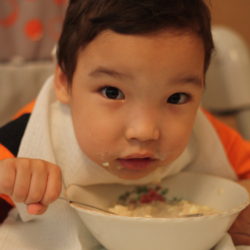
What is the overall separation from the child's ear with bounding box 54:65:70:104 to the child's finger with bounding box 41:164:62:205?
212 mm

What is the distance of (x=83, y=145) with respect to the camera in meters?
0.71

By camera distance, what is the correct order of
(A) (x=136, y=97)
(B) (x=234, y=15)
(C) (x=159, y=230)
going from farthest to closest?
(B) (x=234, y=15) → (A) (x=136, y=97) → (C) (x=159, y=230)

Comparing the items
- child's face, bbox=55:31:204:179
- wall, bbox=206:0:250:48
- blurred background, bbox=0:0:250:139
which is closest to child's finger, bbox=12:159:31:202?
child's face, bbox=55:31:204:179

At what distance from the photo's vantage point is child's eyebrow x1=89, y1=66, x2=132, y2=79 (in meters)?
0.63

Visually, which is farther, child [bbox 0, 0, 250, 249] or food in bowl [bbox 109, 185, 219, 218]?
food in bowl [bbox 109, 185, 219, 218]

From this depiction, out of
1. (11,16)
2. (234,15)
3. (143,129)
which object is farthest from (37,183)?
(234,15)

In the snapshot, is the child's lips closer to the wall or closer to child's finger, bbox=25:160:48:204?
child's finger, bbox=25:160:48:204

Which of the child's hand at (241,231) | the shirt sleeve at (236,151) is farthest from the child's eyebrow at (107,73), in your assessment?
the shirt sleeve at (236,151)

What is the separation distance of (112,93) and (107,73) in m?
0.03

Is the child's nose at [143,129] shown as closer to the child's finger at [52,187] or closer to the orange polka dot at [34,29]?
the child's finger at [52,187]

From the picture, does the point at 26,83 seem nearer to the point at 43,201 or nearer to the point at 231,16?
the point at 43,201

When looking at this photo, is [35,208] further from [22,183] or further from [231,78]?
[231,78]

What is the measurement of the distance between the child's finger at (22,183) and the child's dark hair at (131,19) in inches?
8.0

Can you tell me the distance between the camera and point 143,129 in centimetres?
62
